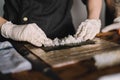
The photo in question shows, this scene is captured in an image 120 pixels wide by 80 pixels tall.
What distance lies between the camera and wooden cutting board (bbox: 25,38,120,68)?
68 centimetres

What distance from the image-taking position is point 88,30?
42.0 inches

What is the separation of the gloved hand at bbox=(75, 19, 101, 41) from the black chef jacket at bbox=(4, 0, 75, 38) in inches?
5.9

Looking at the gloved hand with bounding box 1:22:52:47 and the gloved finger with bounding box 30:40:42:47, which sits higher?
the gloved hand with bounding box 1:22:52:47

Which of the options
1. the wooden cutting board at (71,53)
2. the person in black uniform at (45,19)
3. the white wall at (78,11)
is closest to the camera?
the wooden cutting board at (71,53)

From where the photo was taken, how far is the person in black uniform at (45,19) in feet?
3.29

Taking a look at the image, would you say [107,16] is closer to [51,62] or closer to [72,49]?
[72,49]

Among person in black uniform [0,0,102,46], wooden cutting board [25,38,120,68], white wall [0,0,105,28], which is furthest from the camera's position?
white wall [0,0,105,28]

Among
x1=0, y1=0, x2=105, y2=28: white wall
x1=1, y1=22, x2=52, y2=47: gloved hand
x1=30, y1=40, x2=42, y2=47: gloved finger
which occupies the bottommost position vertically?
x1=0, y1=0, x2=105, y2=28: white wall

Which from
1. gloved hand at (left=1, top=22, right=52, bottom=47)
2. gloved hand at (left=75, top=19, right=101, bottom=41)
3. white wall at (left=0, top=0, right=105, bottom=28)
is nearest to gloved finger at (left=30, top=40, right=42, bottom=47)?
gloved hand at (left=1, top=22, right=52, bottom=47)

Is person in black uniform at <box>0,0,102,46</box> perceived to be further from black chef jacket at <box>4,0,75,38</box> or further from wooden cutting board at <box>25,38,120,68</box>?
wooden cutting board at <box>25,38,120,68</box>

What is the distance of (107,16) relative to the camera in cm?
184

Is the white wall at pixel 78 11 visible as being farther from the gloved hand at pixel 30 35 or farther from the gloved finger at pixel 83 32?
the gloved hand at pixel 30 35

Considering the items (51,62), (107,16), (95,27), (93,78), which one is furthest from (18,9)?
(107,16)

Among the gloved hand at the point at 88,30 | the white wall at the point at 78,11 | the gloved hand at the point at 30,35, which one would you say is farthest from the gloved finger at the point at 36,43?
the white wall at the point at 78,11
